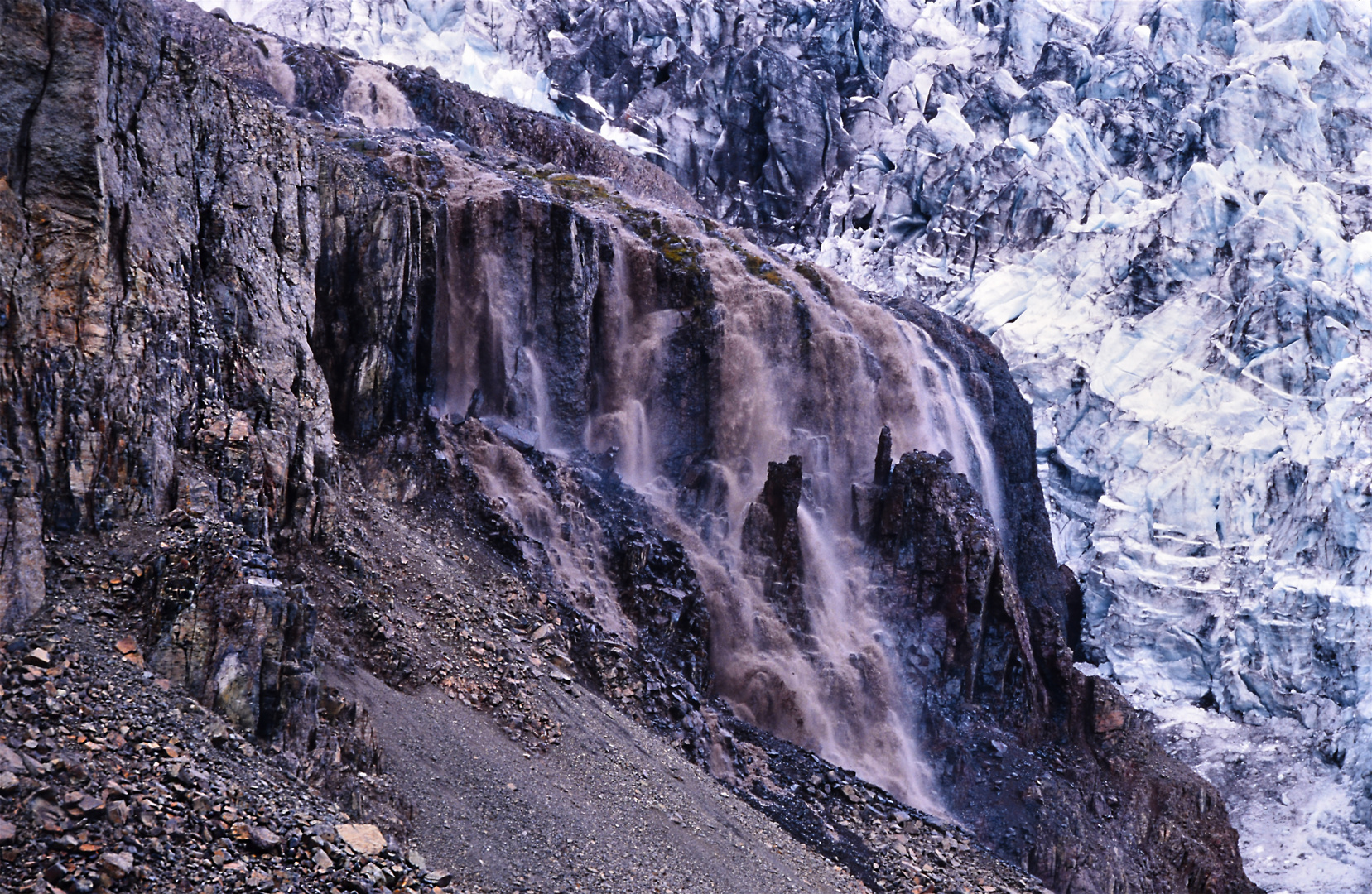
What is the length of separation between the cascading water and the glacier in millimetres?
15068

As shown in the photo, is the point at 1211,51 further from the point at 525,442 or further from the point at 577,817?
the point at 577,817

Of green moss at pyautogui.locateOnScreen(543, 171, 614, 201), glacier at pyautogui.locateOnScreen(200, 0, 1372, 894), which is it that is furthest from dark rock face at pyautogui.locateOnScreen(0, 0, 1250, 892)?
glacier at pyautogui.locateOnScreen(200, 0, 1372, 894)

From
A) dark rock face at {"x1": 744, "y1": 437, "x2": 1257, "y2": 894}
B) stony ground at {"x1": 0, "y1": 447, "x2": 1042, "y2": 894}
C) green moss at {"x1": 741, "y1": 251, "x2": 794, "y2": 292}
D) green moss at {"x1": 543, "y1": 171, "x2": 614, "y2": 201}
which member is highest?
green moss at {"x1": 543, "y1": 171, "x2": 614, "y2": 201}

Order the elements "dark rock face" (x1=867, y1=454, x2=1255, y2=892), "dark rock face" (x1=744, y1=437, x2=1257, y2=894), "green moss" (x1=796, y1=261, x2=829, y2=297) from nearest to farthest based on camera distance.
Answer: "dark rock face" (x1=744, y1=437, x2=1257, y2=894), "dark rock face" (x1=867, y1=454, x2=1255, y2=892), "green moss" (x1=796, y1=261, x2=829, y2=297)

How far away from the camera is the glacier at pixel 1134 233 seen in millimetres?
52188

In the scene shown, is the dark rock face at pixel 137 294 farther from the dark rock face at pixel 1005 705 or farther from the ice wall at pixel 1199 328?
the ice wall at pixel 1199 328

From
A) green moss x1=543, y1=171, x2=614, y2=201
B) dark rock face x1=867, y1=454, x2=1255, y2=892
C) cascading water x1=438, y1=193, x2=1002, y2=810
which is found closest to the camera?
cascading water x1=438, y1=193, x2=1002, y2=810

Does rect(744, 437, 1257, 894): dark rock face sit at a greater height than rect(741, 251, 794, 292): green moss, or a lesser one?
lesser

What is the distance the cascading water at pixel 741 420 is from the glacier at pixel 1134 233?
15.1 m

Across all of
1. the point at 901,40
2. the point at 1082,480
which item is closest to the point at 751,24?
the point at 901,40

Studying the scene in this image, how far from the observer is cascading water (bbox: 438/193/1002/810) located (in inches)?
1348

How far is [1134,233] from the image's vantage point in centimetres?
6475

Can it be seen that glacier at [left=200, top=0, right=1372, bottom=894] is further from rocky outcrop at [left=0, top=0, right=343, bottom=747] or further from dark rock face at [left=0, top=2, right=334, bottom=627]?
rocky outcrop at [left=0, top=0, right=343, bottom=747]

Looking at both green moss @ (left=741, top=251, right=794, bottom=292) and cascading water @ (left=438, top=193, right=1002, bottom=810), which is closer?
cascading water @ (left=438, top=193, right=1002, bottom=810)
